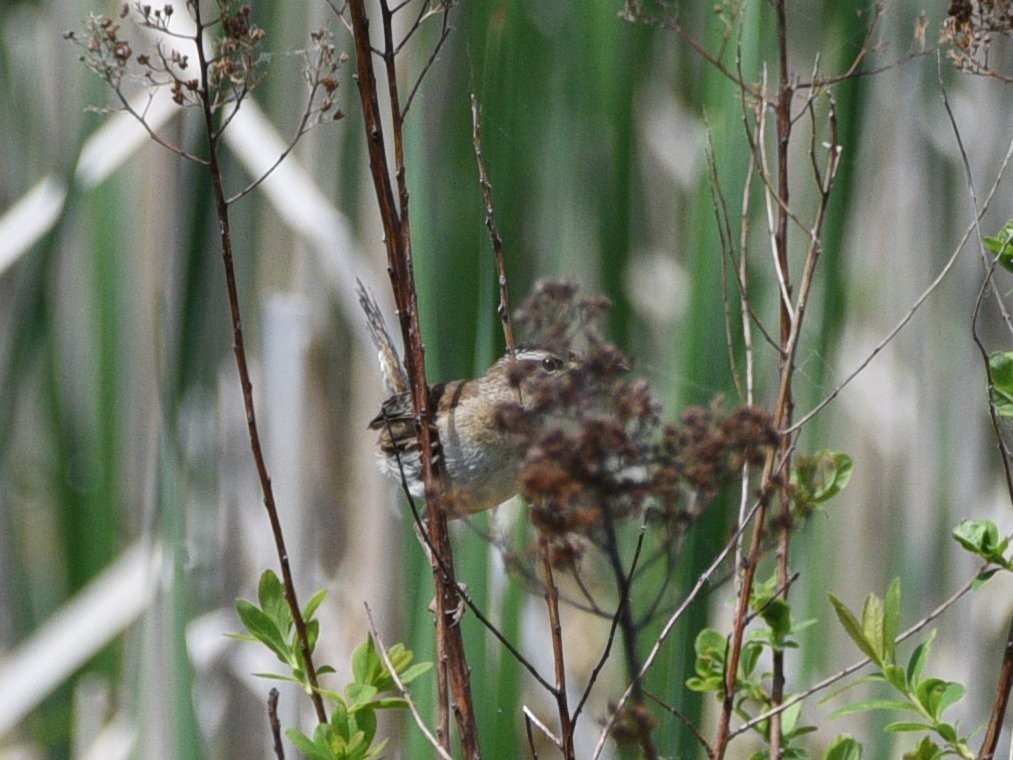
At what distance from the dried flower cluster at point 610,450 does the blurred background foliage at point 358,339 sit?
85 cm

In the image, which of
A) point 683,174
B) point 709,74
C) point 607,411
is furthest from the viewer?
point 683,174

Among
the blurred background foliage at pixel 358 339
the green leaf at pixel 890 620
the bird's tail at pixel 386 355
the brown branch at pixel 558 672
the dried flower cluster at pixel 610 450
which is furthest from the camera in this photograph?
the blurred background foliage at pixel 358 339

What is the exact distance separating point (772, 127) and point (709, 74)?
32 centimetres

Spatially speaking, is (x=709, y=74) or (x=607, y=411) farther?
(x=709, y=74)

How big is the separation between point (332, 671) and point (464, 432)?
0.67 m

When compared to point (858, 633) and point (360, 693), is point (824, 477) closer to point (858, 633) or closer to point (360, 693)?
point (858, 633)

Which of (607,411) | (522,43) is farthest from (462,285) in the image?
(607,411)

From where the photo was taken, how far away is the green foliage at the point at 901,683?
828 mm

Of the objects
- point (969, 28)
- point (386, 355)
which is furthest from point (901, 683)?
point (386, 355)

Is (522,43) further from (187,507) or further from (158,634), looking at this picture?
(158,634)

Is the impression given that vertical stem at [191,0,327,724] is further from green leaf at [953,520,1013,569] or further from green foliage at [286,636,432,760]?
green leaf at [953,520,1013,569]

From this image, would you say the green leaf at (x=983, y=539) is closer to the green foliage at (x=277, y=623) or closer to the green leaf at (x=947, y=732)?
the green leaf at (x=947, y=732)

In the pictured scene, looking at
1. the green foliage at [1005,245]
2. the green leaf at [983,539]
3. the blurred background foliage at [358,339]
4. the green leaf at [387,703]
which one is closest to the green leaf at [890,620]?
the green leaf at [983,539]

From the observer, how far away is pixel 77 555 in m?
1.89
